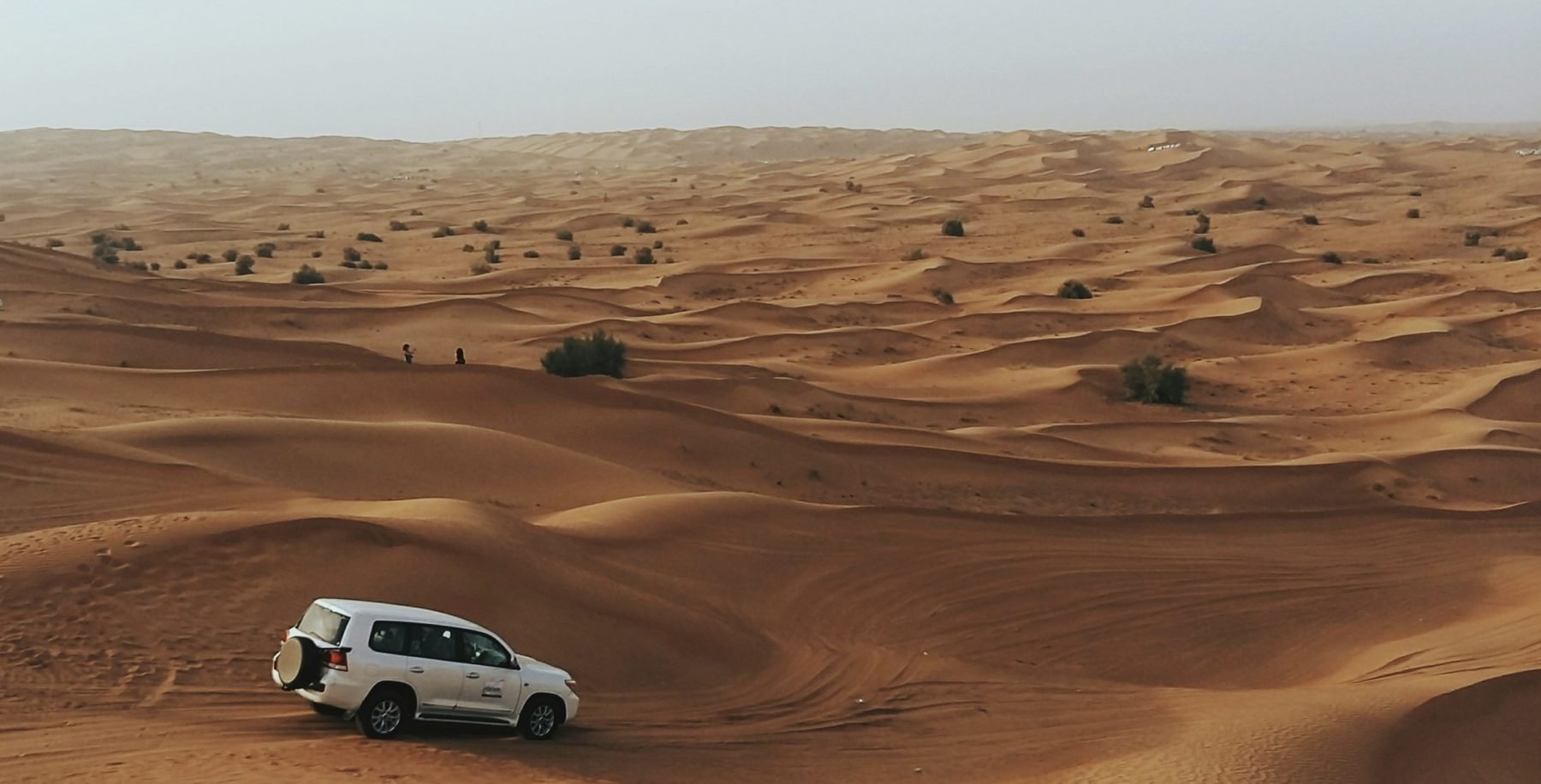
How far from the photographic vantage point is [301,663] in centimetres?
948

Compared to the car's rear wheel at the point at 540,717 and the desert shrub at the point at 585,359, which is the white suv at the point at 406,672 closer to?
the car's rear wheel at the point at 540,717

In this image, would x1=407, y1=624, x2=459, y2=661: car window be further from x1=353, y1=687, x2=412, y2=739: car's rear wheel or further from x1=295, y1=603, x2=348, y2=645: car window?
x1=295, y1=603, x2=348, y2=645: car window

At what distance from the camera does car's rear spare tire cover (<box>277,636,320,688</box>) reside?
31.1ft

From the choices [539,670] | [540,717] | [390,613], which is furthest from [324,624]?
[540,717]

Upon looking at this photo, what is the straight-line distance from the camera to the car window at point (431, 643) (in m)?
9.78

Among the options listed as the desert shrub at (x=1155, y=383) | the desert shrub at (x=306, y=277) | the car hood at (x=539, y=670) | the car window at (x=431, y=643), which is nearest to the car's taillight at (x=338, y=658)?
the car window at (x=431, y=643)

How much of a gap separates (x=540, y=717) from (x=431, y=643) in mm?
1051

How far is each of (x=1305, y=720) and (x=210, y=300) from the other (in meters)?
24.9

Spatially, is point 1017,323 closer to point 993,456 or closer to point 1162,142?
point 993,456

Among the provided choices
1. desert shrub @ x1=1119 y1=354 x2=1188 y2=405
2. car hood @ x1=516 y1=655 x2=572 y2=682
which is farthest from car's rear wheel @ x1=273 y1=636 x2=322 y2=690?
desert shrub @ x1=1119 y1=354 x2=1188 y2=405

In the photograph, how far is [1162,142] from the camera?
302 feet

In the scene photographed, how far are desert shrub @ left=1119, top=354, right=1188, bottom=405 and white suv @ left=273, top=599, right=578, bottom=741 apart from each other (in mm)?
19084

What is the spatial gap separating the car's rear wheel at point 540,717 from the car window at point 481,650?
0.40m

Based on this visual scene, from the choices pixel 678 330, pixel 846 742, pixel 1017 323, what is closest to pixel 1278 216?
pixel 1017 323
